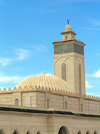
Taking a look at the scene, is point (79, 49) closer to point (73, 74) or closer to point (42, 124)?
point (73, 74)

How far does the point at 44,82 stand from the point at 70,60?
15905 mm

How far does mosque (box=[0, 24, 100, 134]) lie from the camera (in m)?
26.8

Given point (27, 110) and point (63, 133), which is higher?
point (27, 110)

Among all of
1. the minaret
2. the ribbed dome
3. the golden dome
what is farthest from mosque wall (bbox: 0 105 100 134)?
the golden dome

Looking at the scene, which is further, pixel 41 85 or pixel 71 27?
pixel 71 27

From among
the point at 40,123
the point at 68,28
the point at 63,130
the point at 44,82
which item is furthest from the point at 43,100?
the point at 68,28

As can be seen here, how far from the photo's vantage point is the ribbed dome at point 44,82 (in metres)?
37.0

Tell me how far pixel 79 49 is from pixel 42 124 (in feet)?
90.1

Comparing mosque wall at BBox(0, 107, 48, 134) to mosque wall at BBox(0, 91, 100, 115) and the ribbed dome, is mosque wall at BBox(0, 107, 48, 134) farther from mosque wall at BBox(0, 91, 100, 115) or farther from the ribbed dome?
the ribbed dome

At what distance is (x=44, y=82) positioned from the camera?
37.6m

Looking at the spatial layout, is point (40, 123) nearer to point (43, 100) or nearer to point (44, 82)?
point (43, 100)

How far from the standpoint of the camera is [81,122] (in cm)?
3572

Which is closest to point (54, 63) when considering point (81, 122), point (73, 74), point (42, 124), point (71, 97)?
point (73, 74)

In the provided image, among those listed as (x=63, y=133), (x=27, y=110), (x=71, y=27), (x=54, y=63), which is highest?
(x=71, y=27)
